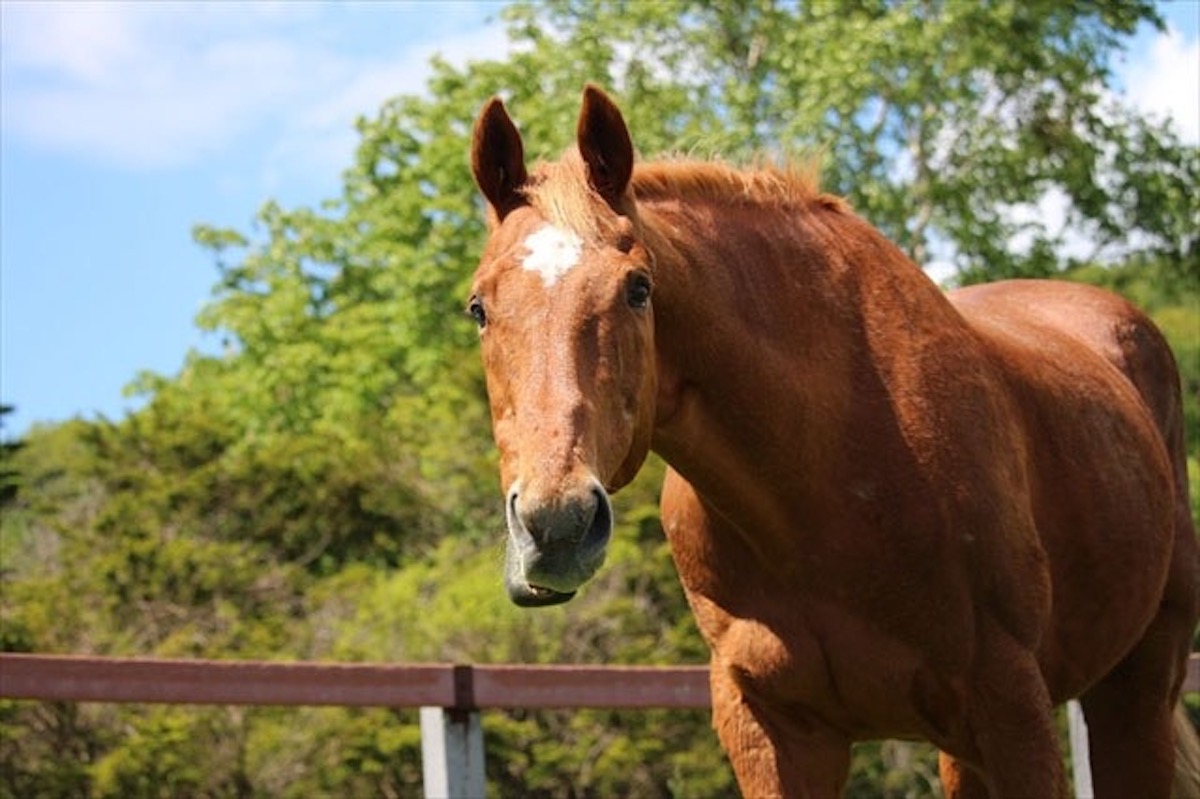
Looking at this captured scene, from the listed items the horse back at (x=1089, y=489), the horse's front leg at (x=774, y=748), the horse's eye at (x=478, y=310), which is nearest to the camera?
the horse's eye at (x=478, y=310)

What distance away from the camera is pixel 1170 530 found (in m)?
5.45

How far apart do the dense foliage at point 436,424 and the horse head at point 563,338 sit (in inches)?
18.7

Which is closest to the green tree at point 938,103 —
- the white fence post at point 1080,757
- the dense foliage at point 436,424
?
the dense foliage at point 436,424

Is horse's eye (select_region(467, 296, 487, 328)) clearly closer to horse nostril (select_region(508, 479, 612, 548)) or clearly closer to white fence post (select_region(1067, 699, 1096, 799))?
horse nostril (select_region(508, 479, 612, 548))

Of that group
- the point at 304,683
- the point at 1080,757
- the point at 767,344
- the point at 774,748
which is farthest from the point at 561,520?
the point at 1080,757

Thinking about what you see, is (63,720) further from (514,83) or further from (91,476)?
(514,83)

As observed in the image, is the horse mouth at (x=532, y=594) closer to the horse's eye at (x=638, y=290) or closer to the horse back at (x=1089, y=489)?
→ the horse's eye at (x=638, y=290)

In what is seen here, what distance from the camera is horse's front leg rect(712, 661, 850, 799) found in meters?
4.57

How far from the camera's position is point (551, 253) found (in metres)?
3.82

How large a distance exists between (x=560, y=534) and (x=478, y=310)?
0.68 metres

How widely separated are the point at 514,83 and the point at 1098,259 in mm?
9815

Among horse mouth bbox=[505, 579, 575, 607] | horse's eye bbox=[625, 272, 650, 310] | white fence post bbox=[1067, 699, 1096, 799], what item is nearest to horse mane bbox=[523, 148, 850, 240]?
horse's eye bbox=[625, 272, 650, 310]

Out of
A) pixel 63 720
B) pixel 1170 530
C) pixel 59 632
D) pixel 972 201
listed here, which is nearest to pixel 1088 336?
pixel 1170 530

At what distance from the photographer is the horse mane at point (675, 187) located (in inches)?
154
